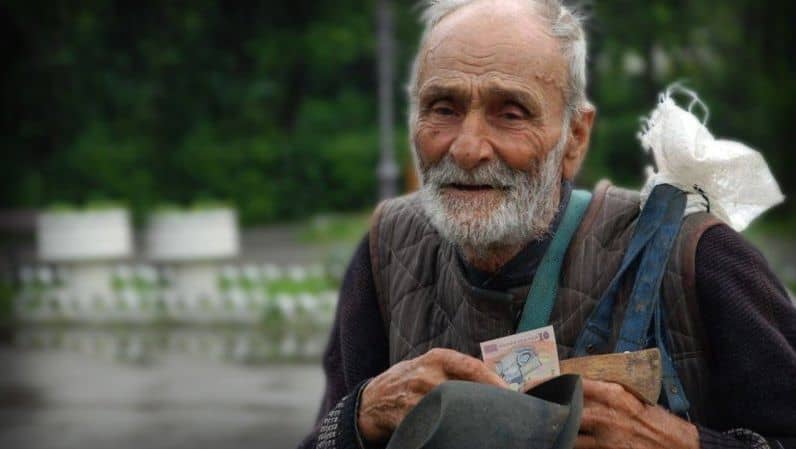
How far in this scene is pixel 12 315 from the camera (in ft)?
41.2

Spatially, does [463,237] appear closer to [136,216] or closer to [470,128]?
[470,128]

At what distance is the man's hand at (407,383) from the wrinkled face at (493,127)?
0.82 ft

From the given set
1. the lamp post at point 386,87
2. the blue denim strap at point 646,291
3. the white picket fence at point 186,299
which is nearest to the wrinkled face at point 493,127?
the blue denim strap at point 646,291

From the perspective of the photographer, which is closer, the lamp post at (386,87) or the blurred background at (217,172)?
the blurred background at (217,172)

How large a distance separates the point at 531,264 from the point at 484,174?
0.67ft

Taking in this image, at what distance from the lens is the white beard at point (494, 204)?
7.40 feet

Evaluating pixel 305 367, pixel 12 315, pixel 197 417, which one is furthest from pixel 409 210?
pixel 12 315

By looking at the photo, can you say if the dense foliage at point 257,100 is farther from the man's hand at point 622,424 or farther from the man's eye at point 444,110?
the man's hand at point 622,424

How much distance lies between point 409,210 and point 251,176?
23938 millimetres

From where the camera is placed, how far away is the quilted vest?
7.21 feet

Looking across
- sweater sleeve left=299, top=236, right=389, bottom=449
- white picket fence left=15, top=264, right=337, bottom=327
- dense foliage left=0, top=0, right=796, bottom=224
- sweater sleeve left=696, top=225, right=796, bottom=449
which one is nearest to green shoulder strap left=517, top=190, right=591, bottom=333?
sweater sleeve left=696, top=225, right=796, bottom=449

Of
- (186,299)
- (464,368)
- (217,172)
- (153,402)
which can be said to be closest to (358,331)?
(464,368)

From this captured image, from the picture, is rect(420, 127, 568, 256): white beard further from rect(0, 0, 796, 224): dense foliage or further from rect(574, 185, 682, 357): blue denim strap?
rect(0, 0, 796, 224): dense foliage

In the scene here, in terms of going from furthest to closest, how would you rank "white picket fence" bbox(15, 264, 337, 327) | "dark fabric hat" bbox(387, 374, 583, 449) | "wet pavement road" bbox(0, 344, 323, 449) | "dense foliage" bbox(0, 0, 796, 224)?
"dense foliage" bbox(0, 0, 796, 224), "white picket fence" bbox(15, 264, 337, 327), "wet pavement road" bbox(0, 344, 323, 449), "dark fabric hat" bbox(387, 374, 583, 449)
